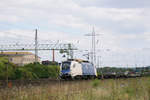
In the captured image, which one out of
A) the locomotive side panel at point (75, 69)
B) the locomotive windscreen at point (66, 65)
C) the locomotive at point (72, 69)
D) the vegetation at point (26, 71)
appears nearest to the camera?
the vegetation at point (26, 71)

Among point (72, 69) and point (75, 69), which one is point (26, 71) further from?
point (75, 69)

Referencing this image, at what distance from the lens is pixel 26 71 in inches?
1442

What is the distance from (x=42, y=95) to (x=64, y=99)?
0.96 metres

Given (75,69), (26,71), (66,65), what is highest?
(66,65)

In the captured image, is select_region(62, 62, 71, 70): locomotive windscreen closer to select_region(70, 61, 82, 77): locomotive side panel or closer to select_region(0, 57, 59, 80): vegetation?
select_region(70, 61, 82, 77): locomotive side panel

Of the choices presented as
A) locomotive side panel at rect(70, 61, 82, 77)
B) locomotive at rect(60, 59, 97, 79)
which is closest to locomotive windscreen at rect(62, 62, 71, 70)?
locomotive at rect(60, 59, 97, 79)

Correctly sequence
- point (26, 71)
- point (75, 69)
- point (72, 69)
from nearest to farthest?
point (72, 69)
point (26, 71)
point (75, 69)

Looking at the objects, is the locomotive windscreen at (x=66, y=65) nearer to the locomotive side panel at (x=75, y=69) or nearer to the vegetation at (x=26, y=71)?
the locomotive side panel at (x=75, y=69)

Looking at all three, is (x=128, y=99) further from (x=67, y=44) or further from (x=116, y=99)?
(x=67, y=44)

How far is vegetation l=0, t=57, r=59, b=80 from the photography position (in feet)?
111

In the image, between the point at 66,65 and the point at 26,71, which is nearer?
the point at 26,71

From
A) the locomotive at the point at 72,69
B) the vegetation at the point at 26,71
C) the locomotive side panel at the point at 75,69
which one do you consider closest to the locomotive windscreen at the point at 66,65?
the locomotive at the point at 72,69

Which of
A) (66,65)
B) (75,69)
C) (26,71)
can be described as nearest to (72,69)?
(75,69)

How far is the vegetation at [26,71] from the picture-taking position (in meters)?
33.9
